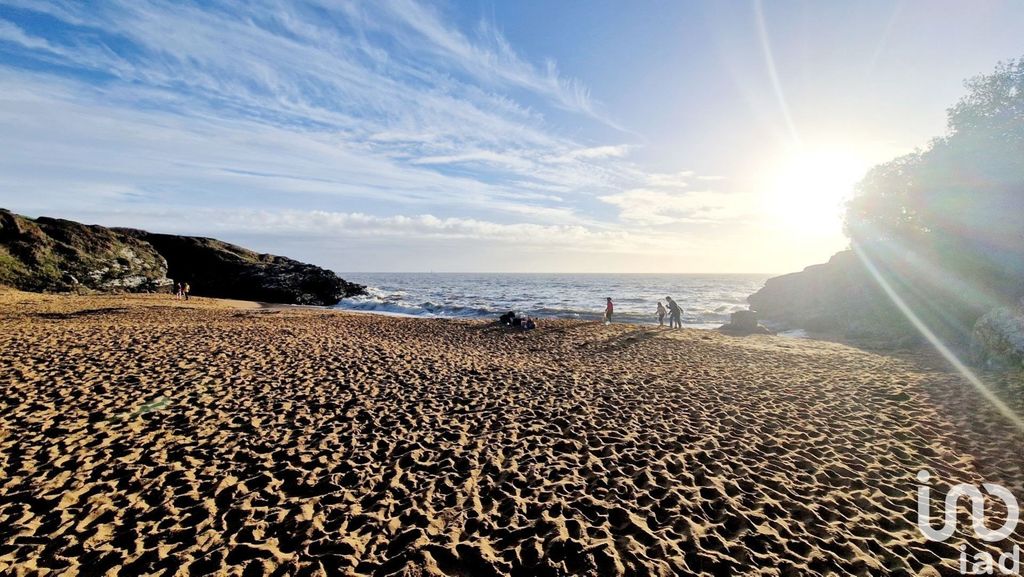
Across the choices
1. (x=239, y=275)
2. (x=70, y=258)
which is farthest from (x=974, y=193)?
(x=70, y=258)

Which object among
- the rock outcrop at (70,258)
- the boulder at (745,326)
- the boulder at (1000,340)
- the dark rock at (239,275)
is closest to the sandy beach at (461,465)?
the boulder at (1000,340)

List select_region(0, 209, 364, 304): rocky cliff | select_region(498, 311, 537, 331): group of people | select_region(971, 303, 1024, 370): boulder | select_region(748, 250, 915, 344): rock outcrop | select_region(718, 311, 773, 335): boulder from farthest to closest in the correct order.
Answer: select_region(0, 209, 364, 304): rocky cliff < select_region(718, 311, 773, 335): boulder < select_region(748, 250, 915, 344): rock outcrop < select_region(498, 311, 537, 331): group of people < select_region(971, 303, 1024, 370): boulder

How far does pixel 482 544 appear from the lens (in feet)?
16.0

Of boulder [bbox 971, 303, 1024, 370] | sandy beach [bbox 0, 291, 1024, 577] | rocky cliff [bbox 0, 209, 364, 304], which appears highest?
rocky cliff [bbox 0, 209, 364, 304]

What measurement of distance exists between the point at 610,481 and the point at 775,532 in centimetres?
225

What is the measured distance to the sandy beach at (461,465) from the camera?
4.70 meters

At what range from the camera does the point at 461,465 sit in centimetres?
686

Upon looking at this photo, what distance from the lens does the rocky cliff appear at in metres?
34.2

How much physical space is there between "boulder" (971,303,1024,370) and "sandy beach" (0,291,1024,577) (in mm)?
2367

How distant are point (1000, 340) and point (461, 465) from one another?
67.2ft

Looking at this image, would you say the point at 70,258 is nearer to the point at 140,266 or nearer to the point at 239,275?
the point at 140,266

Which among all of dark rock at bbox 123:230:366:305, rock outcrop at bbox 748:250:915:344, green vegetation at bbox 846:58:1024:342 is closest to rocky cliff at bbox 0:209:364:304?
dark rock at bbox 123:230:366:305

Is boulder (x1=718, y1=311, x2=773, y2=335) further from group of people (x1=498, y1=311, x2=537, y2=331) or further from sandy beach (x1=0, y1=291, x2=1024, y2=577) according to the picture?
group of people (x1=498, y1=311, x2=537, y2=331)

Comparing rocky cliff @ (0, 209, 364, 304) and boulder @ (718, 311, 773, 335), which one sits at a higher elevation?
rocky cliff @ (0, 209, 364, 304)
